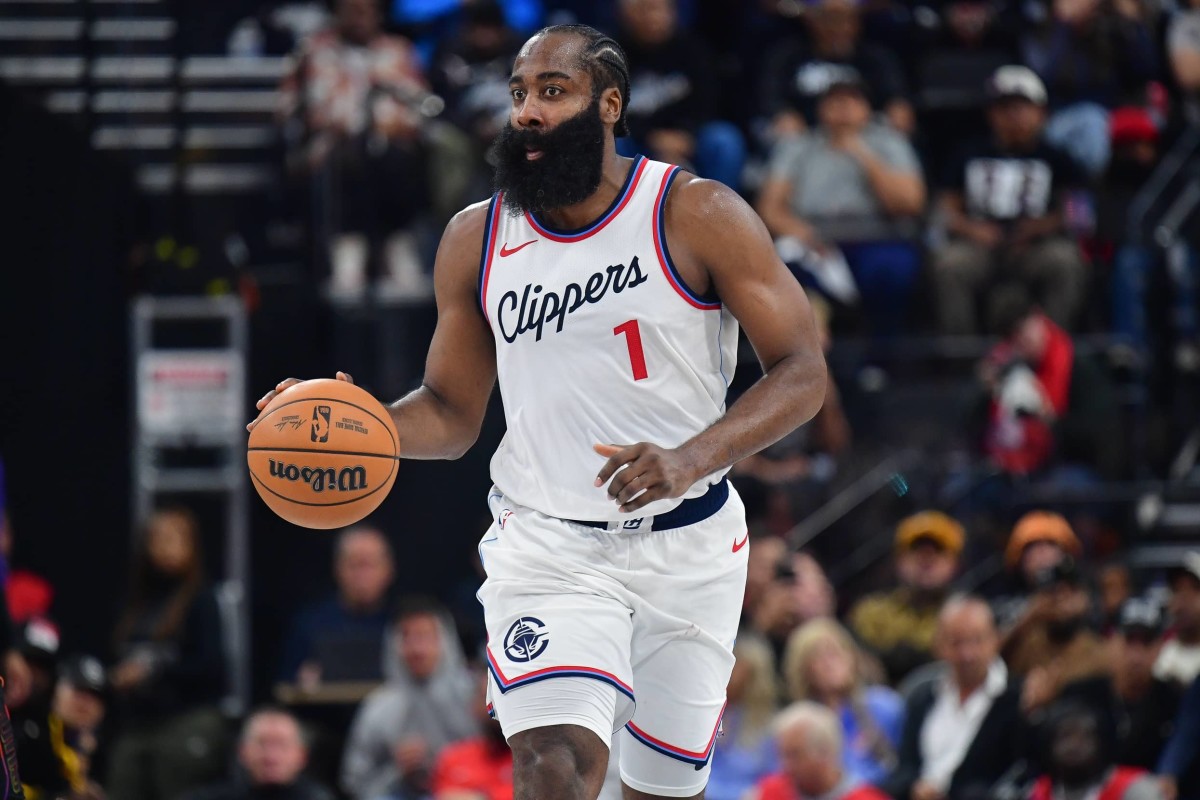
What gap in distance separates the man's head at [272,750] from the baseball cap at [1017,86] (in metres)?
6.95

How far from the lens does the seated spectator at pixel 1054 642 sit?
9.41 metres

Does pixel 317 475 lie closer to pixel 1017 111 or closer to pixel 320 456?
pixel 320 456

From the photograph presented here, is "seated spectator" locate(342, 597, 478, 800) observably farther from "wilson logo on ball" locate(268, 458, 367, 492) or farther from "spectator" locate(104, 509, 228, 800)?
"wilson logo on ball" locate(268, 458, 367, 492)

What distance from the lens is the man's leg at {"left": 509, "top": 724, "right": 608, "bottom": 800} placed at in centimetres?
504

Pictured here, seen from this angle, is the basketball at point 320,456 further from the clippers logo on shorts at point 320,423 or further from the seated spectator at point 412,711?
the seated spectator at point 412,711

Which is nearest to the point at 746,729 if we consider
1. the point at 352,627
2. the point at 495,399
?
the point at 352,627

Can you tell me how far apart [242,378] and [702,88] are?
4085mm

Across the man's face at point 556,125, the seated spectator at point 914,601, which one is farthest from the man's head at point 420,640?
the man's face at point 556,125

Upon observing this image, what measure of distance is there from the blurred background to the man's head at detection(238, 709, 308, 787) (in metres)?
0.03

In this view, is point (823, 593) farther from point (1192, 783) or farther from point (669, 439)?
point (669, 439)

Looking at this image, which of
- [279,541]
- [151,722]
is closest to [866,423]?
[279,541]

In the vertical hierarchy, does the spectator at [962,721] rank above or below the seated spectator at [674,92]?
below

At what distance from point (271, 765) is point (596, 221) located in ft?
16.9

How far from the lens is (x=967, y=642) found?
9.48m
